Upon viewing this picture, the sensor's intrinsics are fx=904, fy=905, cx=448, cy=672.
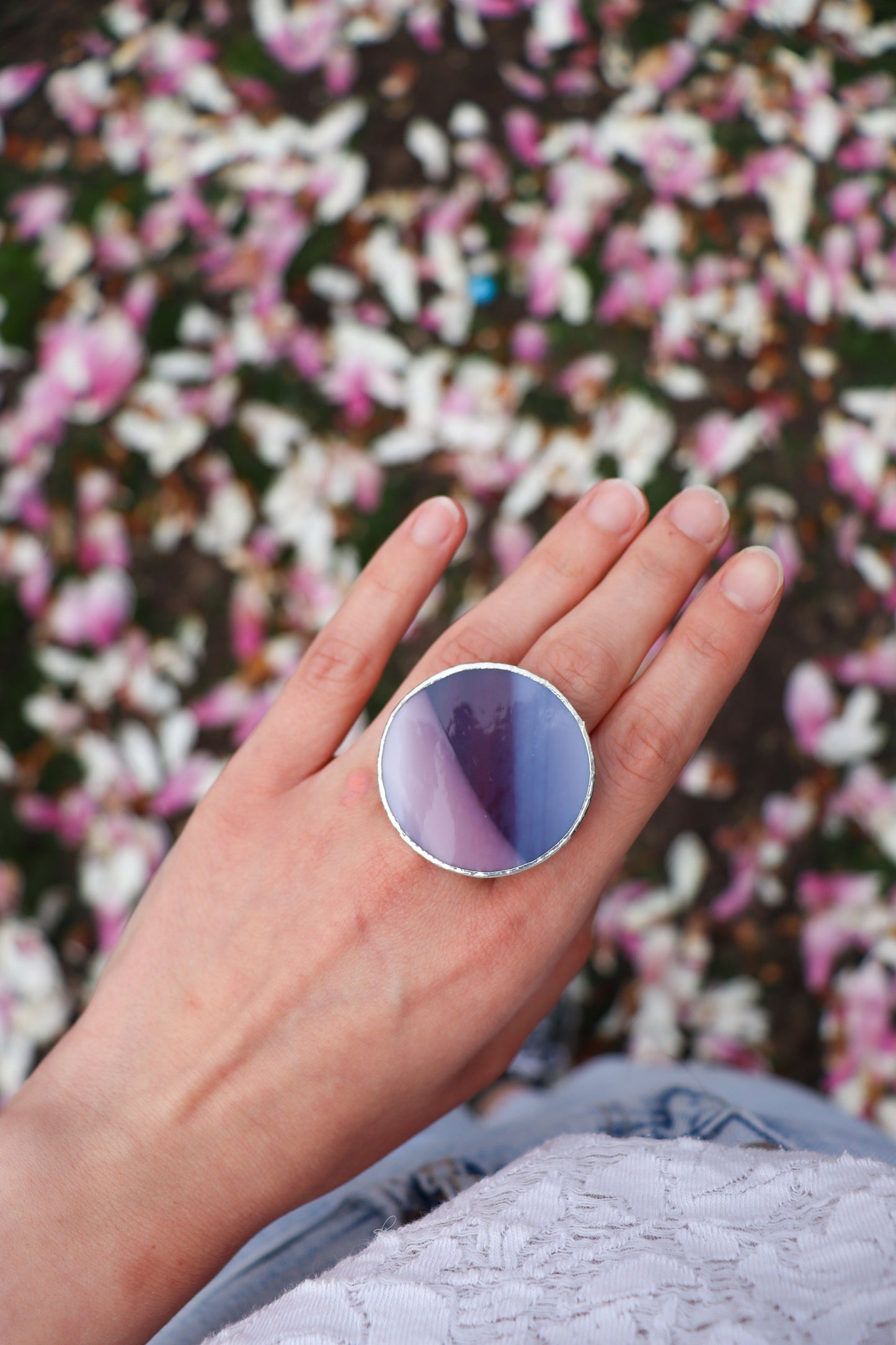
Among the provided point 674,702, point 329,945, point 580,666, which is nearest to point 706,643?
point 674,702

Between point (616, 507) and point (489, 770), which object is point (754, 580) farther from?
point (489, 770)

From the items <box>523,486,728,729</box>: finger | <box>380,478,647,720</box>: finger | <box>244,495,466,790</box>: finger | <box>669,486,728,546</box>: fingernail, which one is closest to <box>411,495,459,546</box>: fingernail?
<box>244,495,466,790</box>: finger

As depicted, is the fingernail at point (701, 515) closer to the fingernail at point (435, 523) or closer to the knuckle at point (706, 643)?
the knuckle at point (706, 643)

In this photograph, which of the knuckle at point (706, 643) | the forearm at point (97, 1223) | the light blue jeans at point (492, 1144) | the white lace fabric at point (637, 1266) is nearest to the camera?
the white lace fabric at point (637, 1266)

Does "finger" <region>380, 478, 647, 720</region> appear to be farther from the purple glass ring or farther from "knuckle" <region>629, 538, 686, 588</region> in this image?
the purple glass ring

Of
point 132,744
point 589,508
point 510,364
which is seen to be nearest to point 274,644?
point 132,744

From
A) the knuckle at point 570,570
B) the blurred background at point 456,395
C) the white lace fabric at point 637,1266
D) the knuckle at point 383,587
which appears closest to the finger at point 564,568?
the knuckle at point 570,570

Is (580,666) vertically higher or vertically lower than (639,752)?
higher
